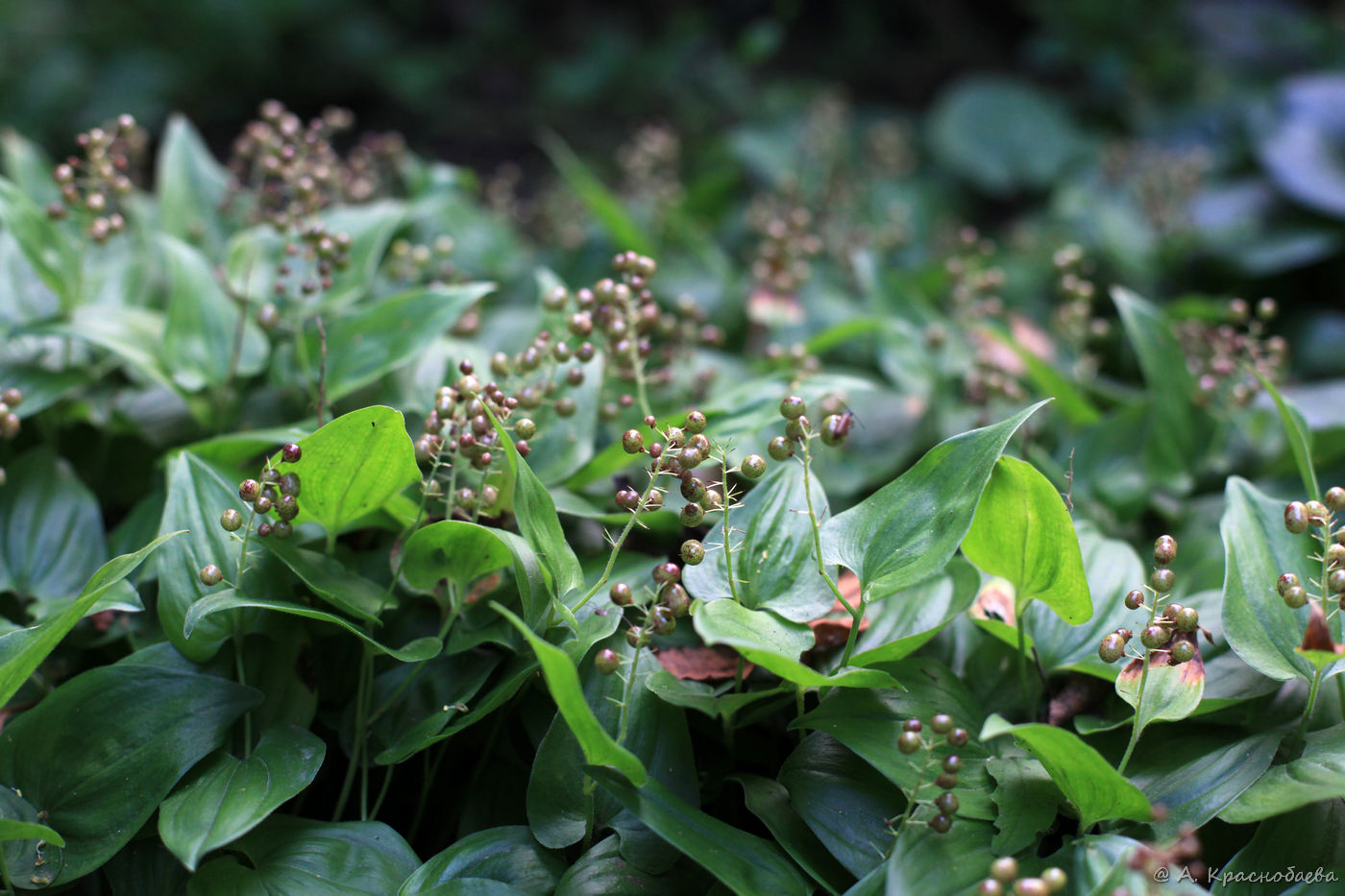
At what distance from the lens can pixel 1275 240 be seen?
277 cm

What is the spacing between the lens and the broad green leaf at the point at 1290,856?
3.21ft

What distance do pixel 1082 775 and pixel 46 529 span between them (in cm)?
139

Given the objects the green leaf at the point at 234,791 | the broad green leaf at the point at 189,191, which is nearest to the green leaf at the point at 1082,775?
the green leaf at the point at 234,791

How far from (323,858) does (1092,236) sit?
2765mm

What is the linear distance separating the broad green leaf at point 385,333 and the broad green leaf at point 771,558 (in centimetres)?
55

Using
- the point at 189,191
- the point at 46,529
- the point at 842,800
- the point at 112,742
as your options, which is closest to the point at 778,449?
the point at 842,800

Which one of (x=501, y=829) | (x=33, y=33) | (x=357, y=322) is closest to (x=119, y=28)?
(x=33, y=33)

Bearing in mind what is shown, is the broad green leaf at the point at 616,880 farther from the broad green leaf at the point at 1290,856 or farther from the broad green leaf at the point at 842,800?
the broad green leaf at the point at 1290,856

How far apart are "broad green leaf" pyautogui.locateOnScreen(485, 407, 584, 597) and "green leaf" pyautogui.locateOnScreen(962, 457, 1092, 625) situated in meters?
0.44

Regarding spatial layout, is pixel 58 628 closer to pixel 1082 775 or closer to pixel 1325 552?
pixel 1082 775

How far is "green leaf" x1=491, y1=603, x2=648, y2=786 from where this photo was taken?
0.80m

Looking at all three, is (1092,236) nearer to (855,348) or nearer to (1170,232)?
(1170,232)

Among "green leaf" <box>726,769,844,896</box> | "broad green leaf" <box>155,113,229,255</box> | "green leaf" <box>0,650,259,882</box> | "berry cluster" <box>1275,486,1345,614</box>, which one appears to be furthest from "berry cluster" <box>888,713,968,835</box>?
"broad green leaf" <box>155,113,229,255</box>

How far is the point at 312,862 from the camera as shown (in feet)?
3.33
